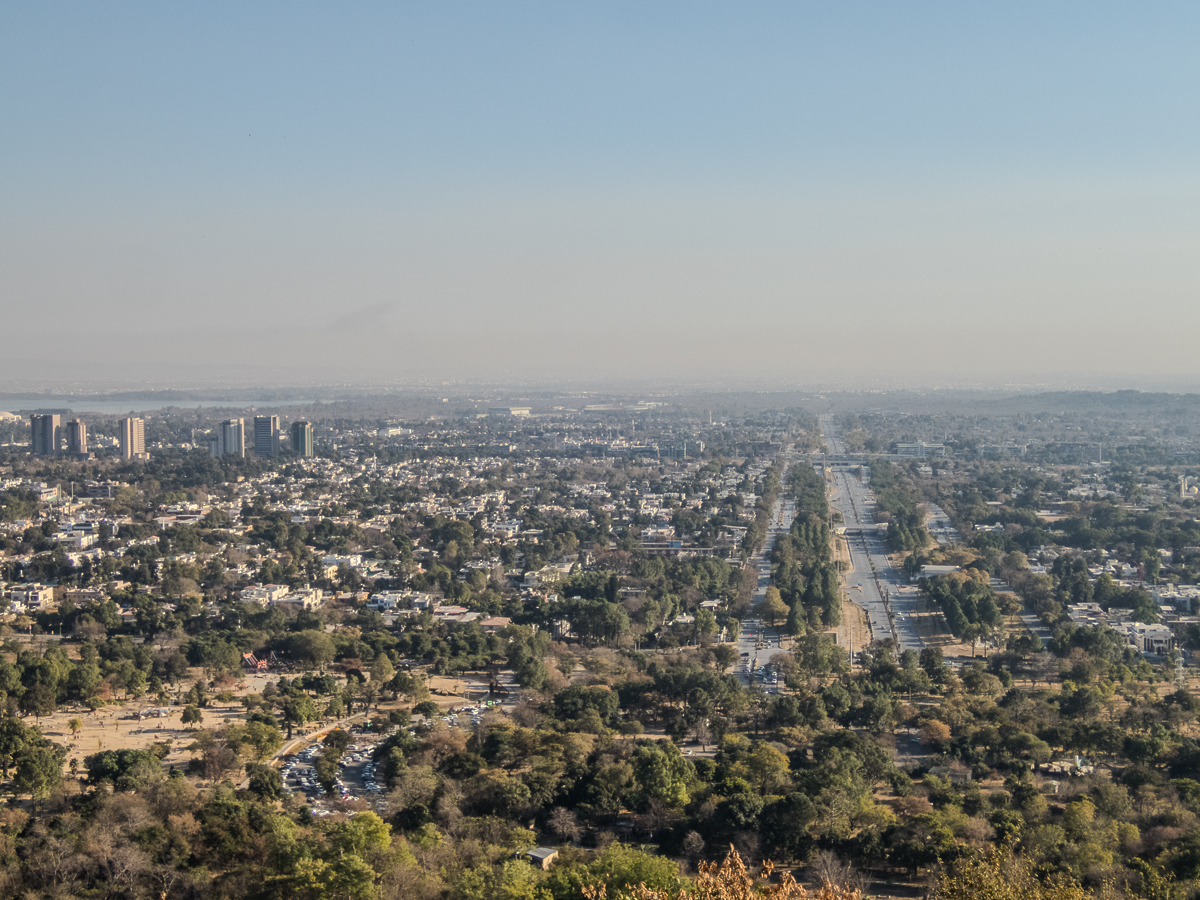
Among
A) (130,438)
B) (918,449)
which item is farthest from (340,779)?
(918,449)

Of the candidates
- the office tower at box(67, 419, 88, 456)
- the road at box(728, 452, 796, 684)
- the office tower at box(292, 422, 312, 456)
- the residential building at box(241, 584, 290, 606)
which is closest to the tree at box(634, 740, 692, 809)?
the road at box(728, 452, 796, 684)

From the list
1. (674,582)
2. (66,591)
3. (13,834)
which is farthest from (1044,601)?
(66,591)

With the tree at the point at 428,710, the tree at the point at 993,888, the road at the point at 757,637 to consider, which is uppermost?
the tree at the point at 993,888

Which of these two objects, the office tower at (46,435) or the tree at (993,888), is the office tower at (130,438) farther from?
the tree at (993,888)

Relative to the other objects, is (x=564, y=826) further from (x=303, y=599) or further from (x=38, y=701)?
(x=303, y=599)

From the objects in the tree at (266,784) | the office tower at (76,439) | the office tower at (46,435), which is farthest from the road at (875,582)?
the office tower at (46,435)

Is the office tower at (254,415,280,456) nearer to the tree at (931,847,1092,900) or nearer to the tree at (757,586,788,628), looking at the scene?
the tree at (757,586,788,628)
